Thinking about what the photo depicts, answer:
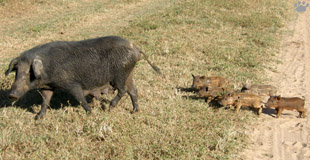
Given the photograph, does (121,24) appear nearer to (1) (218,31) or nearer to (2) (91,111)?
(1) (218,31)

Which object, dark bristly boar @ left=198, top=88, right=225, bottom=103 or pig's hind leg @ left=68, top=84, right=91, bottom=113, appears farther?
dark bristly boar @ left=198, top=88, right=225, bottom=103

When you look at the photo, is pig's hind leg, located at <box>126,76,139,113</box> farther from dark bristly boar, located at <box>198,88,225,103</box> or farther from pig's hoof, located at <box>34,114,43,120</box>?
pig's hoof, located at <box>34,114,43,120</box>

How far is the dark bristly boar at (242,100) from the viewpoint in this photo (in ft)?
20.6

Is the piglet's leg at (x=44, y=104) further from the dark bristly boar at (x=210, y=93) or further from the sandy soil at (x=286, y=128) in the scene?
the sandy soil at (x=286, y=128)

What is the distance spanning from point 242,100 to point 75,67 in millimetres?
3667

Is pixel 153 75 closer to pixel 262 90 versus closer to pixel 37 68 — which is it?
pixel 262 90

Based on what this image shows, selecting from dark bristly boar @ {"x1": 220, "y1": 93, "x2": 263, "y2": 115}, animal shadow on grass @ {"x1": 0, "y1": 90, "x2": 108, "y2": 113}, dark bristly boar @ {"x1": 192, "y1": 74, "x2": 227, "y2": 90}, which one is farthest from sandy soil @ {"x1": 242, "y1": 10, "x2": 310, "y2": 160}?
animal shadow on grass @ {"x1": 0, "y1": 90, "x2": 108, "y2": 113}

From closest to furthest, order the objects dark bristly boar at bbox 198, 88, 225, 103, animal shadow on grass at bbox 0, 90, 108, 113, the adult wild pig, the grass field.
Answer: the grass field
the adult wild pig
animal shadow on grass at bbox 0, 90, 108, 113
dark bristly boar at bbox 198, 88, 225, 103

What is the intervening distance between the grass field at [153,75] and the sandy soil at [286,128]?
28 cm

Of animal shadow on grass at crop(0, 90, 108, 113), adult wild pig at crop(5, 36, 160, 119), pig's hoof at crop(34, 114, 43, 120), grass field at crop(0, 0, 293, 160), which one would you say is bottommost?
animal shadow on grass at crop(0, 90, 108, 113)

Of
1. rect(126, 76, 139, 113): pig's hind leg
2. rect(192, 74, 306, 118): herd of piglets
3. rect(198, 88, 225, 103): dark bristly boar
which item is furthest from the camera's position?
rect(198, 88, 225, 103): dark bristly boar

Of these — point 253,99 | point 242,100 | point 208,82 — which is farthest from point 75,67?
point 253,99

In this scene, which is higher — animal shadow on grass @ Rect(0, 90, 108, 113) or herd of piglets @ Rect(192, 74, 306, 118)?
herd of piglets @ Rect(192, 74, 306, 118)

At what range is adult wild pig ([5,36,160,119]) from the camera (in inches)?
205
